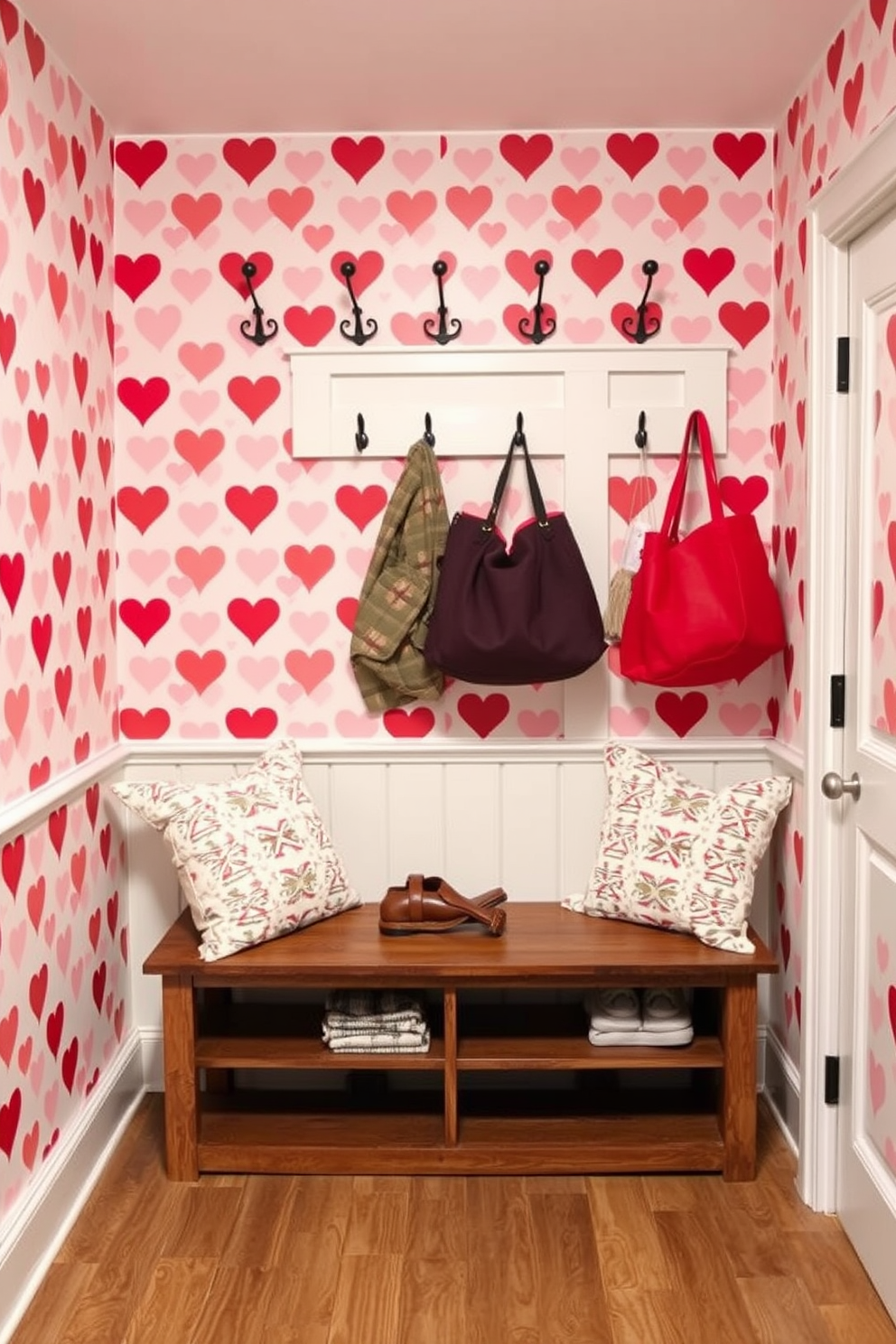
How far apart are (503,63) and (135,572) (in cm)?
141

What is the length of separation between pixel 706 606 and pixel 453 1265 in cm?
143

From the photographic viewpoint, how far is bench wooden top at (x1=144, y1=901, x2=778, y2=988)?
8.60 feet

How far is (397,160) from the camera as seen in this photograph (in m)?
3.00

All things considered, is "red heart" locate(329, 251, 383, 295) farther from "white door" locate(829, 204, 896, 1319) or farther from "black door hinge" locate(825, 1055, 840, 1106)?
"black door hinge" locate(825, 1055, 840, 1106)

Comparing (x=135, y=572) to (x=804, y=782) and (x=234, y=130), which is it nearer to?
(x=234, y=130)

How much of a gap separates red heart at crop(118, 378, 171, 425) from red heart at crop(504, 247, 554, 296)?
0.87 metres

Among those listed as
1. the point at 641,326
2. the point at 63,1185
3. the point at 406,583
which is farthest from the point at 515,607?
the point at 63,1185

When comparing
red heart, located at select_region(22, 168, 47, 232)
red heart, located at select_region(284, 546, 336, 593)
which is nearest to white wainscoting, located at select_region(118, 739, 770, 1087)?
red heart, located at select_region(284, 546, 336, 593)

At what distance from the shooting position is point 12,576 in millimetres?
2322

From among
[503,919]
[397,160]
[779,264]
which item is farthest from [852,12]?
[503,919]

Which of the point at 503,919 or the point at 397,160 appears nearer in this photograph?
the point at 503,919

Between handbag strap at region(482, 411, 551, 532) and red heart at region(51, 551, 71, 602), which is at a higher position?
handbag strap at region(482, 411, 551, 532)

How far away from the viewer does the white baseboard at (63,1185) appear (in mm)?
2225

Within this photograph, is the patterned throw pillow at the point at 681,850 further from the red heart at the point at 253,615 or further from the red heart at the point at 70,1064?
the red heart at the point at 70,1064
